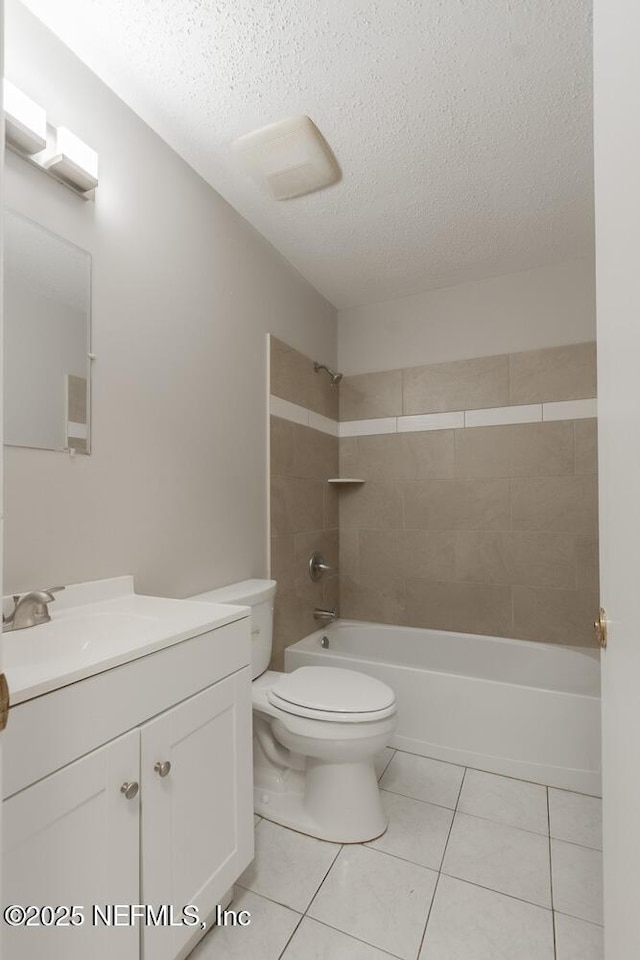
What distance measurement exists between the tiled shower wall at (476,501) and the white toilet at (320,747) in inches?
44.4

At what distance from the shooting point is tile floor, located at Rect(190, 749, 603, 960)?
3.82ft

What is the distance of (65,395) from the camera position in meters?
1.27

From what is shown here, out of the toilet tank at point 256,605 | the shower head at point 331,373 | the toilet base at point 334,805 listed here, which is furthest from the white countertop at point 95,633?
the shower head at point 331,373

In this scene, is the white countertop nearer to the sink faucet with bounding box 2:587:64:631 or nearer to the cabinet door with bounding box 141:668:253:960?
the sink faucet with bounding box 2:587:64:631

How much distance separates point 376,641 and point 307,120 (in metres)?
2.48

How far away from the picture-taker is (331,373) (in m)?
2.85

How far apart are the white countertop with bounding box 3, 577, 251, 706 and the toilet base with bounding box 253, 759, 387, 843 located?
2.53ft

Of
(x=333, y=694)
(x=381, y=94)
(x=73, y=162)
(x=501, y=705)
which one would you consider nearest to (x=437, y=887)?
(x=333, y=694)

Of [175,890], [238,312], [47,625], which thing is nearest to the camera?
[175,890]

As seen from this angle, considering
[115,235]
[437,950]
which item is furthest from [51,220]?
[437,950]

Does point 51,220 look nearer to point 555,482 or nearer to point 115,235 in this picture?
point 115,235

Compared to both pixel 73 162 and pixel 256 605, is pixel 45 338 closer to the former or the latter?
pixel 73 162

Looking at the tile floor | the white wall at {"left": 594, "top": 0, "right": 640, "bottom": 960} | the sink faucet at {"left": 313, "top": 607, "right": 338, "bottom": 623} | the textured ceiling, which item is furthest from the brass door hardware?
the sink faucet at {"left": 313, "top": 607, "right": 338, "bottom": 623}

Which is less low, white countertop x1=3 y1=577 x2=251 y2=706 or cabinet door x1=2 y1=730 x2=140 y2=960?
white countertop x1=3 y1=577 x2=251 y2=706
